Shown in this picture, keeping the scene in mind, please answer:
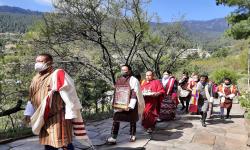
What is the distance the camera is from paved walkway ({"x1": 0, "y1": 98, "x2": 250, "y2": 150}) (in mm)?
6812

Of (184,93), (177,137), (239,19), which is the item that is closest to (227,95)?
(184,93)

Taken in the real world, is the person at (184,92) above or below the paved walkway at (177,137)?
above

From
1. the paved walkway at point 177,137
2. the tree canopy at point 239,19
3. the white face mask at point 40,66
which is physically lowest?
the paved walkway at point 177,137

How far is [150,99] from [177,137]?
996 millimetres

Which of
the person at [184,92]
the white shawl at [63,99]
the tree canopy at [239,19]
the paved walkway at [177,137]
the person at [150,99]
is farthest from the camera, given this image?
the tree canopy at [239,19]

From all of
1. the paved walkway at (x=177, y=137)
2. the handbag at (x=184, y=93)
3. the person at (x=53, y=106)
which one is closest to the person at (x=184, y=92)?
the handbag at (x=184, y=93)

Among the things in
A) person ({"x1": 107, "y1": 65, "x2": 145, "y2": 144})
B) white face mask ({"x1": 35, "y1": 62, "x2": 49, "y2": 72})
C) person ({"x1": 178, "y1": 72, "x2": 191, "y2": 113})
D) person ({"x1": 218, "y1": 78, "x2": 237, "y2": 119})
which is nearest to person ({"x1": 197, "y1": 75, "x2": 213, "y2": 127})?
person ({"x1": 218, "y1": 78, "x2": 237, "y2": 119})

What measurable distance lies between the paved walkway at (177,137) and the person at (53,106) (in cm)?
220

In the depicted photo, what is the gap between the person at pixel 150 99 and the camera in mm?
7953

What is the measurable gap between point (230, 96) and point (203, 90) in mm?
1535

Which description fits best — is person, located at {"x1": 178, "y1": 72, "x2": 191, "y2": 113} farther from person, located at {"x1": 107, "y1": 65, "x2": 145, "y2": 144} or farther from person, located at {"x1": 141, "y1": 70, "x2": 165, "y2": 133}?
person, located at {"x1": 107, "y1": 65, "x2": 145, "y2": 144}

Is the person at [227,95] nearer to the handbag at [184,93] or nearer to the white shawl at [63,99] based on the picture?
the handbag at [184,93]

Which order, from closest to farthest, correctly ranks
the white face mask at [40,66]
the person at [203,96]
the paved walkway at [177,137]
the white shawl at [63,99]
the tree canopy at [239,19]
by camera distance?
the white shawl at [63,99] → the white face mask at [40,66] → the paved walkway at [177,137] → the person at [203,96] → the tree canopy at [239,19]

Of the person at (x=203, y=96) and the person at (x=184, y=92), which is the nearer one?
the person at (x=203, y=96)
